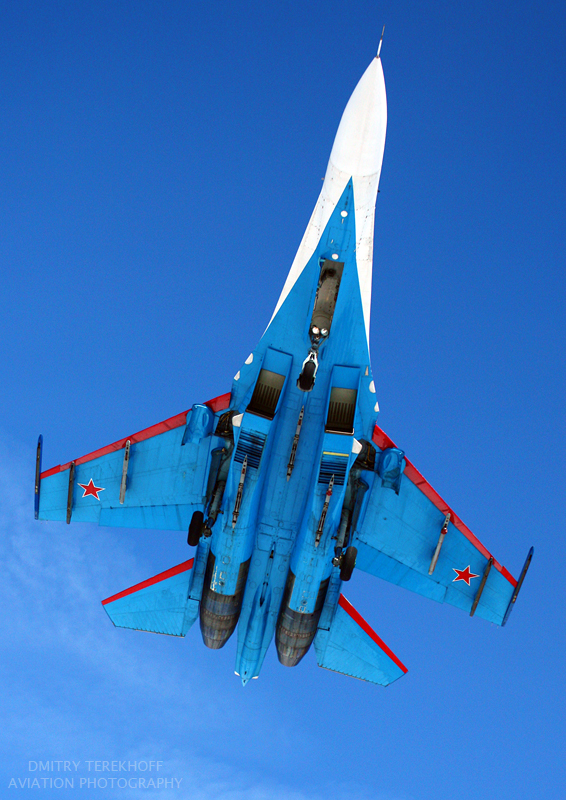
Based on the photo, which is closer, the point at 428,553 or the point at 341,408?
the point at 341,408

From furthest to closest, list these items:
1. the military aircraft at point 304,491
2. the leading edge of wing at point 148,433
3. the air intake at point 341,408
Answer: the leading edge of wing at point 148,433 → the air intake at point 341,408 → the military aircraft at point 304,491

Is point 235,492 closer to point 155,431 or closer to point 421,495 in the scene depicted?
point 155,431

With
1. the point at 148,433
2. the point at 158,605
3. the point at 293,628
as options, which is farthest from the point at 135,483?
the point at 293,628

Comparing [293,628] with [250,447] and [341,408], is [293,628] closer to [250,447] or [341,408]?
[250,447]

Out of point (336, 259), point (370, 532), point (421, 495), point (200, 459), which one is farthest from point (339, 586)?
point (336, 259)

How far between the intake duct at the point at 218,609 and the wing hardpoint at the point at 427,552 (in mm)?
3607

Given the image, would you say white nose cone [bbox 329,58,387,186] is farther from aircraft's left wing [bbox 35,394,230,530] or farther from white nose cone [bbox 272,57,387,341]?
aircraft's left wing [bbox 35,394,230,530]

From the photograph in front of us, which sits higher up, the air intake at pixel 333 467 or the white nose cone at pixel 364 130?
the white nose cone at pixel 364 130

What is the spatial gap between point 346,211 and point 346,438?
519 centimetres

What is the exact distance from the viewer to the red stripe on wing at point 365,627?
23734 mm

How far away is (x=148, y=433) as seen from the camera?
23.3 m

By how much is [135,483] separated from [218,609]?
13.8 feet

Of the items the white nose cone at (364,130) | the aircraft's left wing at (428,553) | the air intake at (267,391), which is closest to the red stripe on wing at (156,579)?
the aircraft's left wing at (428,553)

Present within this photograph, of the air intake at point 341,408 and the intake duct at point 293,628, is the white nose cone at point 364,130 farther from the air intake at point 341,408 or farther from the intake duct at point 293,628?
the intake duct at point 293,628
